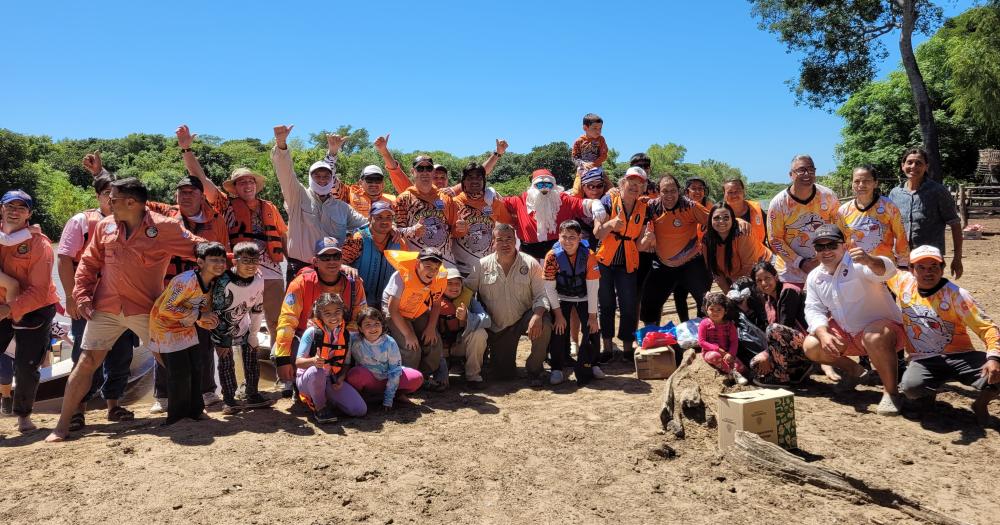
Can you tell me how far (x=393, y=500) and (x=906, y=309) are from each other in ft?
12.1

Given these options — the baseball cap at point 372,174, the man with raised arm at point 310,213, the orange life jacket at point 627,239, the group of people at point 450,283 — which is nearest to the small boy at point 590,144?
the group of people at point 450,283

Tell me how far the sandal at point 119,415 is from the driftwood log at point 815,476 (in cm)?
446

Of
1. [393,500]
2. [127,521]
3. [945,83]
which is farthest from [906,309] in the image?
[945,83]

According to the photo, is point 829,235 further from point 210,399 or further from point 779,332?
point 210,399

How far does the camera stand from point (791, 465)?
3461mm

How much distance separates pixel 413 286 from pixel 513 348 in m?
1.20

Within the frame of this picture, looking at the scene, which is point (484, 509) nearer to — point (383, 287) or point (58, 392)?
point (383, 287)

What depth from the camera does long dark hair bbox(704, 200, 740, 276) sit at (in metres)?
5.82

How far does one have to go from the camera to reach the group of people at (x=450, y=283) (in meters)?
4.46

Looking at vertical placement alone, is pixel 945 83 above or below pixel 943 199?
above

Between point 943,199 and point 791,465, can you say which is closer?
point 791,465

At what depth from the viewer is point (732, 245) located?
5820 millimetres

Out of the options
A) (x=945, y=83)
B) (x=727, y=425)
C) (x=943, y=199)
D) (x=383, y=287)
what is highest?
(x=945, y=83)

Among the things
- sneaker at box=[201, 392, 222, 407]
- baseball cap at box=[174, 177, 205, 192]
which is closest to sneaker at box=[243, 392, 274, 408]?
sneaker at box=[201, 392, 222, 407]
